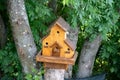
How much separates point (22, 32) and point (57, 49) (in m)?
0.33

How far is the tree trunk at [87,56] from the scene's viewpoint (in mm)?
2646

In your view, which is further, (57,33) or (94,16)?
(94,16)

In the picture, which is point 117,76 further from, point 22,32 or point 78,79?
point 22,32

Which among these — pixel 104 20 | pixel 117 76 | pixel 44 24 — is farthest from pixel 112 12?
pixel 117 76

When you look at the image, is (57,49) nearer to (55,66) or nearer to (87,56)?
(55,66)

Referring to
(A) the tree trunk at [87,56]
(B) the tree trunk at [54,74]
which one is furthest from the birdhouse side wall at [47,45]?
(A) the tree trunk at [87,56]

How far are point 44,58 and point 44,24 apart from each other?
0.68m

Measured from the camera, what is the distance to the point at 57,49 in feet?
5.81

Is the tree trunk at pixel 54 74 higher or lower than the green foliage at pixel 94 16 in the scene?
lower

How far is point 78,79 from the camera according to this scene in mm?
2615

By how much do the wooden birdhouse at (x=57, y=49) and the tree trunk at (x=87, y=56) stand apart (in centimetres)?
89

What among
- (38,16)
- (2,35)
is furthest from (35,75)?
(2,35)

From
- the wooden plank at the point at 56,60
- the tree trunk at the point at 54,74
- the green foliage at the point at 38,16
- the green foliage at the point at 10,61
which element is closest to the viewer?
the wooden plank at the point at 56,60

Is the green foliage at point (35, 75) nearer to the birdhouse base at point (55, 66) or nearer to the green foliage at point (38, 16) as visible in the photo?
the birdhouse base at point (55, 66)
